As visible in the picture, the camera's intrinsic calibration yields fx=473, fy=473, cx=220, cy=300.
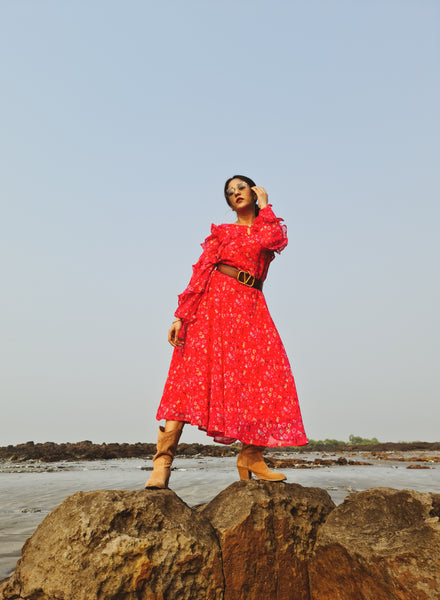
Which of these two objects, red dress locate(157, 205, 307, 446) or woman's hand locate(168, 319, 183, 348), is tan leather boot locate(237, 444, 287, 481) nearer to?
red dress locate(157, 205, 307, 446)

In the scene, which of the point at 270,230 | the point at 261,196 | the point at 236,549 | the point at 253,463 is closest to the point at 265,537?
the point at 236,549

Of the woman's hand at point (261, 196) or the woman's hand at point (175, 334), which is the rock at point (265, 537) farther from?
the woman's hand at point (261, 196)

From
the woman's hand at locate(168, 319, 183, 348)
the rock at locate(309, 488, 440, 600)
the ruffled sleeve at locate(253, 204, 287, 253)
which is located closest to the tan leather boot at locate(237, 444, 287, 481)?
the rock at locate(309, 488, 440, 600)

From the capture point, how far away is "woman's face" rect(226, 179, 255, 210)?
4.84m

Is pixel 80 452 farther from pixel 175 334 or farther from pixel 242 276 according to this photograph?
pixel 242 276

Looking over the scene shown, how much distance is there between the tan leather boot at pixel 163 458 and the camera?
12.5ft

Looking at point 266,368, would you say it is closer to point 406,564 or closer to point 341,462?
point 406,564

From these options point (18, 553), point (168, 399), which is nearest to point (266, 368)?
point (168, 399)

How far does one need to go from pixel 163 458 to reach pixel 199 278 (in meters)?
1.70

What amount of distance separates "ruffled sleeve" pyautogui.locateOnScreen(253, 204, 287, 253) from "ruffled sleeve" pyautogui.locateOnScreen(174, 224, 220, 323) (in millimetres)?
435

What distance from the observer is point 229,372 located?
4.14m

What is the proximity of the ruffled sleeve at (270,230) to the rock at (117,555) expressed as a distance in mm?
2452

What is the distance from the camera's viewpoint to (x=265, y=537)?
11.1 ft

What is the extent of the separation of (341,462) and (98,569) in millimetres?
14354
